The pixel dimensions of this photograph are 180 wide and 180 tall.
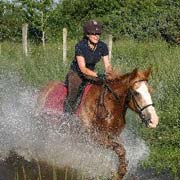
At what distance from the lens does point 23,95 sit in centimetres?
1058

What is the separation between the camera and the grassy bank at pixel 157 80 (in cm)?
816

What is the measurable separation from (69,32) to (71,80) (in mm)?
26886

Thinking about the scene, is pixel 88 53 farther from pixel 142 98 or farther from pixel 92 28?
pixel 142 98

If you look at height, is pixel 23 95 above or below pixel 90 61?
below

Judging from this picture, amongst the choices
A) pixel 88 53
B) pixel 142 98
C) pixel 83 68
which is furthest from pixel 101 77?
pixel 142 98

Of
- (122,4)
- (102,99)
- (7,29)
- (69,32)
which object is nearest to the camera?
(102,99)

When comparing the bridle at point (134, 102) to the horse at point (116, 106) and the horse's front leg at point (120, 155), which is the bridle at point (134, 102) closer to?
the horse at point (116, 106)

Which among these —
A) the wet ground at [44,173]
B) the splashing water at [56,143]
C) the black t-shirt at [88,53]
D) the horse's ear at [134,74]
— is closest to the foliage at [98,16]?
the splashing water at [56,143]

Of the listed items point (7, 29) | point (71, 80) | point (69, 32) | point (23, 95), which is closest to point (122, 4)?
point (69, 32)

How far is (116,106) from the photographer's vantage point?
282 inches

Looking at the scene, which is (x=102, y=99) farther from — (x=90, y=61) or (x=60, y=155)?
(x=60, y=155)

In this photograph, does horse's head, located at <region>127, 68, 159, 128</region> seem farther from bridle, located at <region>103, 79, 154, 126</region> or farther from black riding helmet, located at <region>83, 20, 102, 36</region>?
black riding helmet, located at <region>83, 20, 102, 36</region>

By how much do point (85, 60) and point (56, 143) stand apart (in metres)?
1.43

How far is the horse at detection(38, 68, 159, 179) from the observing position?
21.9ft
